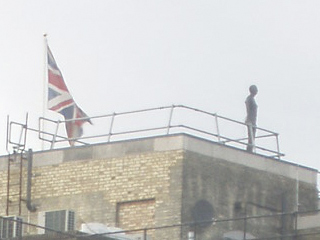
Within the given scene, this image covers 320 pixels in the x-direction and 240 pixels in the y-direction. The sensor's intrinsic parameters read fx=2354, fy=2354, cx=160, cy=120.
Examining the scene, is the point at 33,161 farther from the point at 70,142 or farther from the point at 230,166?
the point at 230,166

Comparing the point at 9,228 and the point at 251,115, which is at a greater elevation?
the point at 251,115

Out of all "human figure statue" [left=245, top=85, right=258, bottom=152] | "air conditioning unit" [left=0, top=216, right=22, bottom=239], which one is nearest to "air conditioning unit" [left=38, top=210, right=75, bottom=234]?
"air conditioning unit" [left=0, top=216, right=22, bottom=239]

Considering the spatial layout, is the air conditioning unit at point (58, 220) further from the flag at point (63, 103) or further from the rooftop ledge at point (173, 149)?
the flag at point (63, 103)

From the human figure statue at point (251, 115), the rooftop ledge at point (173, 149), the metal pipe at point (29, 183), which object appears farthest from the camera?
the metal pipe at point (29, 183)

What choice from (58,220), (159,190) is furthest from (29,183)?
(159,190)

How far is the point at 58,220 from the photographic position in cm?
5875

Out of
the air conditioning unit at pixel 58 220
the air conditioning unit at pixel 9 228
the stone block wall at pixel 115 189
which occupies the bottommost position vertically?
the air conditioning unit at pixel 9 228

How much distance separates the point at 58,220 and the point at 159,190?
289 cm

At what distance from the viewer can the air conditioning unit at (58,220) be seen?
2301 inches

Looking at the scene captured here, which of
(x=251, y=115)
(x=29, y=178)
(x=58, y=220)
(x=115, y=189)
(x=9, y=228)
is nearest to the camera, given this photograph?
(x=9, y=228)

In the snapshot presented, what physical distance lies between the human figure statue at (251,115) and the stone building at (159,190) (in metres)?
0.42

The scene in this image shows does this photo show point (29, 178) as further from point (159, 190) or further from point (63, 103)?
point (159, 190)

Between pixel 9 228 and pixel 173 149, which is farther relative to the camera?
pixel 173 149

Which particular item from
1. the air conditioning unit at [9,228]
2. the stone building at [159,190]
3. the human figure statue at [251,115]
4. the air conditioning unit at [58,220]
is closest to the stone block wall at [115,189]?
the stone building at [159,190]
